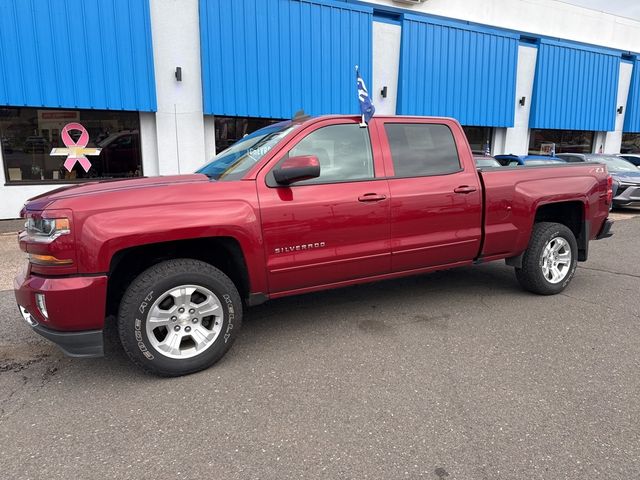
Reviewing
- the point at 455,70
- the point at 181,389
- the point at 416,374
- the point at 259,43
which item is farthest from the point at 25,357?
the point at 455,70

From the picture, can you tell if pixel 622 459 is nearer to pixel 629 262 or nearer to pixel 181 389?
pixel 181 389

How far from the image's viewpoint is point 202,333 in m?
3.29

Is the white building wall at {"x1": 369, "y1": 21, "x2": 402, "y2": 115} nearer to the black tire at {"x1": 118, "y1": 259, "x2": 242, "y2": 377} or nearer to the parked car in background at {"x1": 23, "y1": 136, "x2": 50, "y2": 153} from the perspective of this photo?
the parked car in background at {"x1": 23, "y1": 136, "x2": 50, "y2": 153}

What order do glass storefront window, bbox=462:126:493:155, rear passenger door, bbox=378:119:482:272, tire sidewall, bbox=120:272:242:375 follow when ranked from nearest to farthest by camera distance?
1. tire sidewall, bbox=120:272:242:375
2. rear passenger door, bbox=378:119:482:272
3. glass storefront window, bbox=462:126:493:155

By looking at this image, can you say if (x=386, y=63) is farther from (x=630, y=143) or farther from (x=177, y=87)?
(x=630, y=143)

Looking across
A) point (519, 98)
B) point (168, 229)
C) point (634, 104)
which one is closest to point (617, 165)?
point (519, 98)

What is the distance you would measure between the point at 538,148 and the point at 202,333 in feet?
59.6

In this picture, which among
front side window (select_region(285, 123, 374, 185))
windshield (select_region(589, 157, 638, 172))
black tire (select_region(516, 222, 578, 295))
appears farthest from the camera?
windshield (select_region(589, 157, 638, 172))

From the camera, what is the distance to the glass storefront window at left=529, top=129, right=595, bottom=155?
17984 mm

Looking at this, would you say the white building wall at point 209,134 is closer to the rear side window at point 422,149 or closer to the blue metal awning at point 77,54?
the blue metal awning at point 77,54

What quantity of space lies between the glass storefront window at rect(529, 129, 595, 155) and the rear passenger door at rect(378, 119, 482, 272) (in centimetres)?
1542

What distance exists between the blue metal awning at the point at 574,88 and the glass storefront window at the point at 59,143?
14310 mm

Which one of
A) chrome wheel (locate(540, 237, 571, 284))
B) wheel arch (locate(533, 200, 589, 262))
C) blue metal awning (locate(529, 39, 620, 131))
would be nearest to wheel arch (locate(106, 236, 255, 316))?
chrome wheel (locate(540, 237, 571, 284))

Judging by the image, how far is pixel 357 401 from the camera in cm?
290
